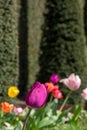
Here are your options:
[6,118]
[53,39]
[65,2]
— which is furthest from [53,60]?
[6,118]

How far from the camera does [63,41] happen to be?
8961 mm

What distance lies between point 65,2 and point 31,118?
173 inches

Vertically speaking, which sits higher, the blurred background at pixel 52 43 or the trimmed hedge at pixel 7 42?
the trimmed hedge at pixel 7 42

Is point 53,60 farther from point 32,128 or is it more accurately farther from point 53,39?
point 32,128

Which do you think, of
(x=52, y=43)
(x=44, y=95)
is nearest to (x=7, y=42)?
(x=44, y=95)

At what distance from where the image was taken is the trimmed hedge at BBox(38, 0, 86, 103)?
29.1 feet

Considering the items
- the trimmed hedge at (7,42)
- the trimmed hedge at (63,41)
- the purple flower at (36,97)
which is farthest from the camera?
the trimmed hedge at (63,41)

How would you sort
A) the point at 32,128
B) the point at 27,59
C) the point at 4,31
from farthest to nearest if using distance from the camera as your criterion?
the point at 27,59 < the point at 4,31 < the point at 32,128

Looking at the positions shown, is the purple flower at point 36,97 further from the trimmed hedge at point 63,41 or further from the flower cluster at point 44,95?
the trimmed hedge at point 63,41

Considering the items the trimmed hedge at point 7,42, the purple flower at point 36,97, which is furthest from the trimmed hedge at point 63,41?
the purple flower at point 36,97

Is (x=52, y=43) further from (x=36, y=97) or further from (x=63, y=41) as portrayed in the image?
(x=36, y=97)

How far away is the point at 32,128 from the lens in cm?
464

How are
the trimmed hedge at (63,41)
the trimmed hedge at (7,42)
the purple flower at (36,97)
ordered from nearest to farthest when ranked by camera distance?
the purple flower at (36,97), the trimmed hedge at (7,42), the trimmed hedge at (63,41)

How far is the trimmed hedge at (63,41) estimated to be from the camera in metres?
8.87
